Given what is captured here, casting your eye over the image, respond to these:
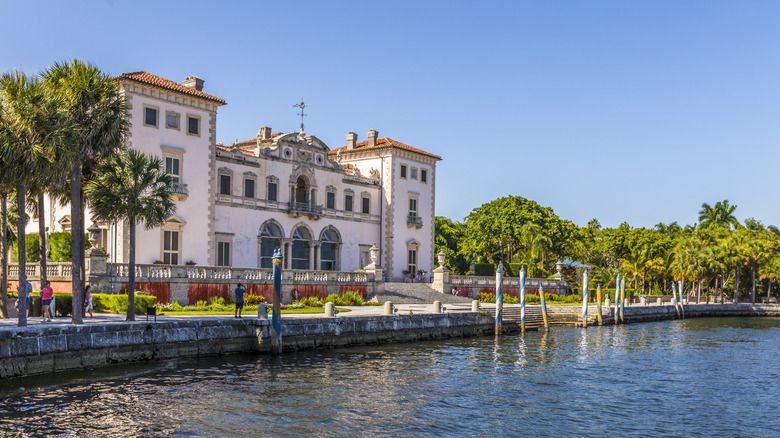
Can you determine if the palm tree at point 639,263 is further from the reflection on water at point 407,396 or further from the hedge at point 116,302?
the hedge at point 116,302

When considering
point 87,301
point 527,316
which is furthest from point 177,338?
point 527,316

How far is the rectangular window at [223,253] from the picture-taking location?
1869 inches

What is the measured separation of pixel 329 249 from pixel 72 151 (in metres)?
32.9

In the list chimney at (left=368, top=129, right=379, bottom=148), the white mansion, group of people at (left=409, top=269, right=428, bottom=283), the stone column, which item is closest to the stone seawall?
the white mansion

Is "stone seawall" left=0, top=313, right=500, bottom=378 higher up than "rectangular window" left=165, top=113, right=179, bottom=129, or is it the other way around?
"rectangular window" left=165, top=113, right=179, bottom=129

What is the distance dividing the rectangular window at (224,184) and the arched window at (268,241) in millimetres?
4001

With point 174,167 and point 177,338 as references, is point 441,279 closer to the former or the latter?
point 174,167

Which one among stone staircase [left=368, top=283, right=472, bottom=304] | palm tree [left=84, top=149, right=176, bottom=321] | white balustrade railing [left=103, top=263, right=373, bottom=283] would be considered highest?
palm tree [left=84, top=149, right=176, bottom=321]

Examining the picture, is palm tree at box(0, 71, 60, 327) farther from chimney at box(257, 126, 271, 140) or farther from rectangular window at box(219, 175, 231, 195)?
chimney at box(257, 126, 271, 140)

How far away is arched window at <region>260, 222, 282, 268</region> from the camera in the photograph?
1988 inches

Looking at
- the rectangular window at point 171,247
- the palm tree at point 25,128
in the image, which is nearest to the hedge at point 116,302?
the palm tree at point 25,128

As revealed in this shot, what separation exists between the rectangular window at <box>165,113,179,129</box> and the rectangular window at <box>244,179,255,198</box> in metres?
6.99

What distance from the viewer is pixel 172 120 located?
43.8 metres

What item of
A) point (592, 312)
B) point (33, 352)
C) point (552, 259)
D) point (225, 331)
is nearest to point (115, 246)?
point (225, 331)
